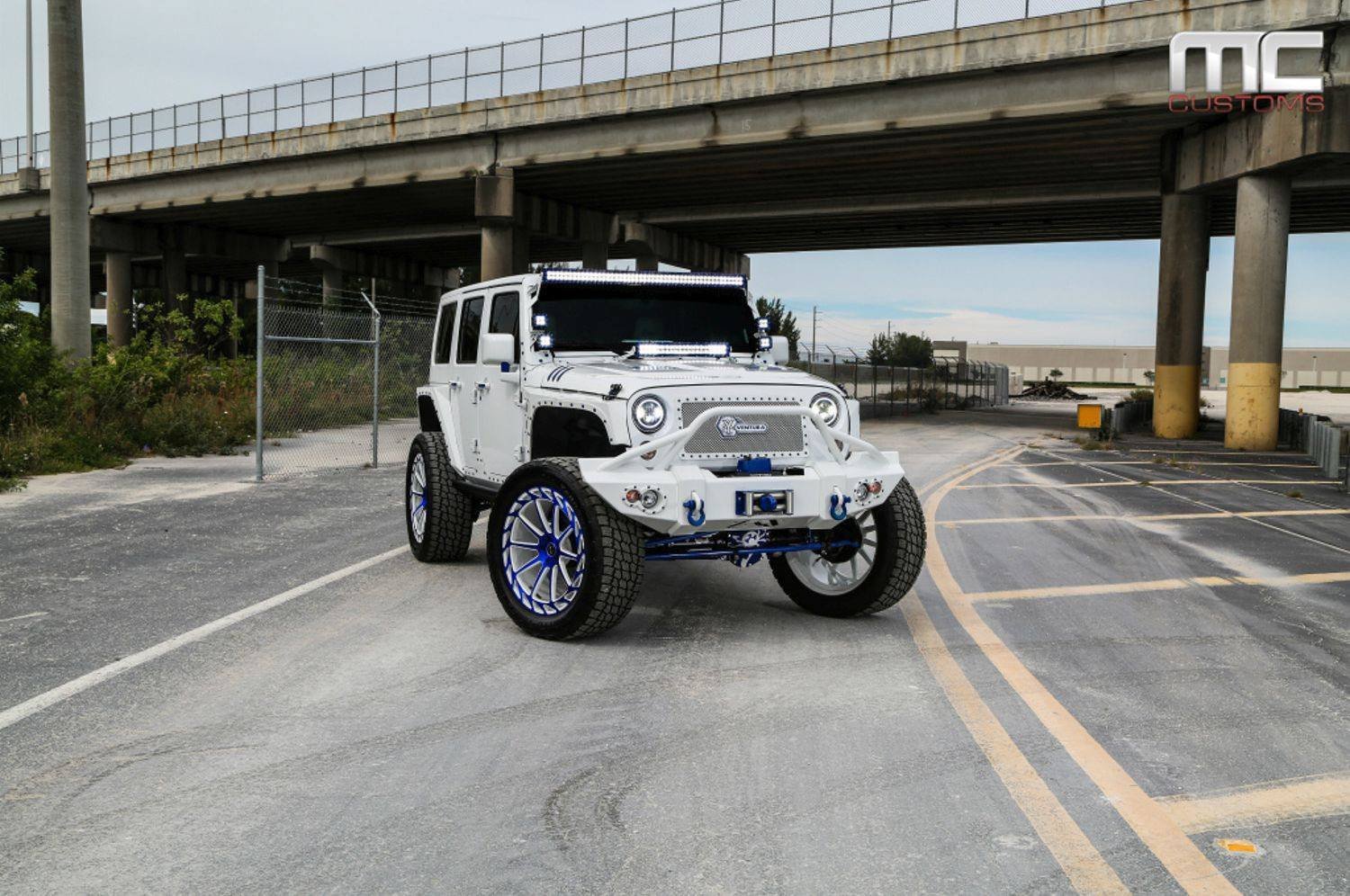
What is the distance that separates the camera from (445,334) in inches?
365

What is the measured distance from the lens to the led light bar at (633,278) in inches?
306

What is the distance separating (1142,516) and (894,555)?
Answer: 24.3 feet

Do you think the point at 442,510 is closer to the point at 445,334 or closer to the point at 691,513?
the point at 445,334

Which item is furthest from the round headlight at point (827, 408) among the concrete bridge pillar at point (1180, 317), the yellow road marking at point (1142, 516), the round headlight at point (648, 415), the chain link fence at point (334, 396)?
the concrete bridge pillar at point (1180, 317)

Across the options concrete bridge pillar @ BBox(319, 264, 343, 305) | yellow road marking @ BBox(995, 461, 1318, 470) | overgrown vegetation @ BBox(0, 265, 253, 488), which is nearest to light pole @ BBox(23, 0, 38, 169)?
concrete bridge pillar @ BBox(319, 264, 343, 305)

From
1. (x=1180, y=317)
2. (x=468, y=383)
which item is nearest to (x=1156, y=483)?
(x=468, y=383)

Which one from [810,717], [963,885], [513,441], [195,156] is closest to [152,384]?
[513,441]

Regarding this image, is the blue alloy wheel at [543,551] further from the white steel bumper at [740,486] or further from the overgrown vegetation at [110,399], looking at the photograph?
the overgrown vegetation at [110,399]

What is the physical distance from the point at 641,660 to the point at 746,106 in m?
26.8

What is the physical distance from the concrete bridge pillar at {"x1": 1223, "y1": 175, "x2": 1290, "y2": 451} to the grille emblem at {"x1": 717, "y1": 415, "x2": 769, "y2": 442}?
23688mm

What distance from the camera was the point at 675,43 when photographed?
1249 inches

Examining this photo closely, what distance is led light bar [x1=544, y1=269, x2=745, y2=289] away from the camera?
306 inches

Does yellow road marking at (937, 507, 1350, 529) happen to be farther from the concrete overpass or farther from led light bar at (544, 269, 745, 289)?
the concrete overpass

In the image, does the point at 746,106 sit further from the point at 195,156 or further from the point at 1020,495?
the point at 195,156
